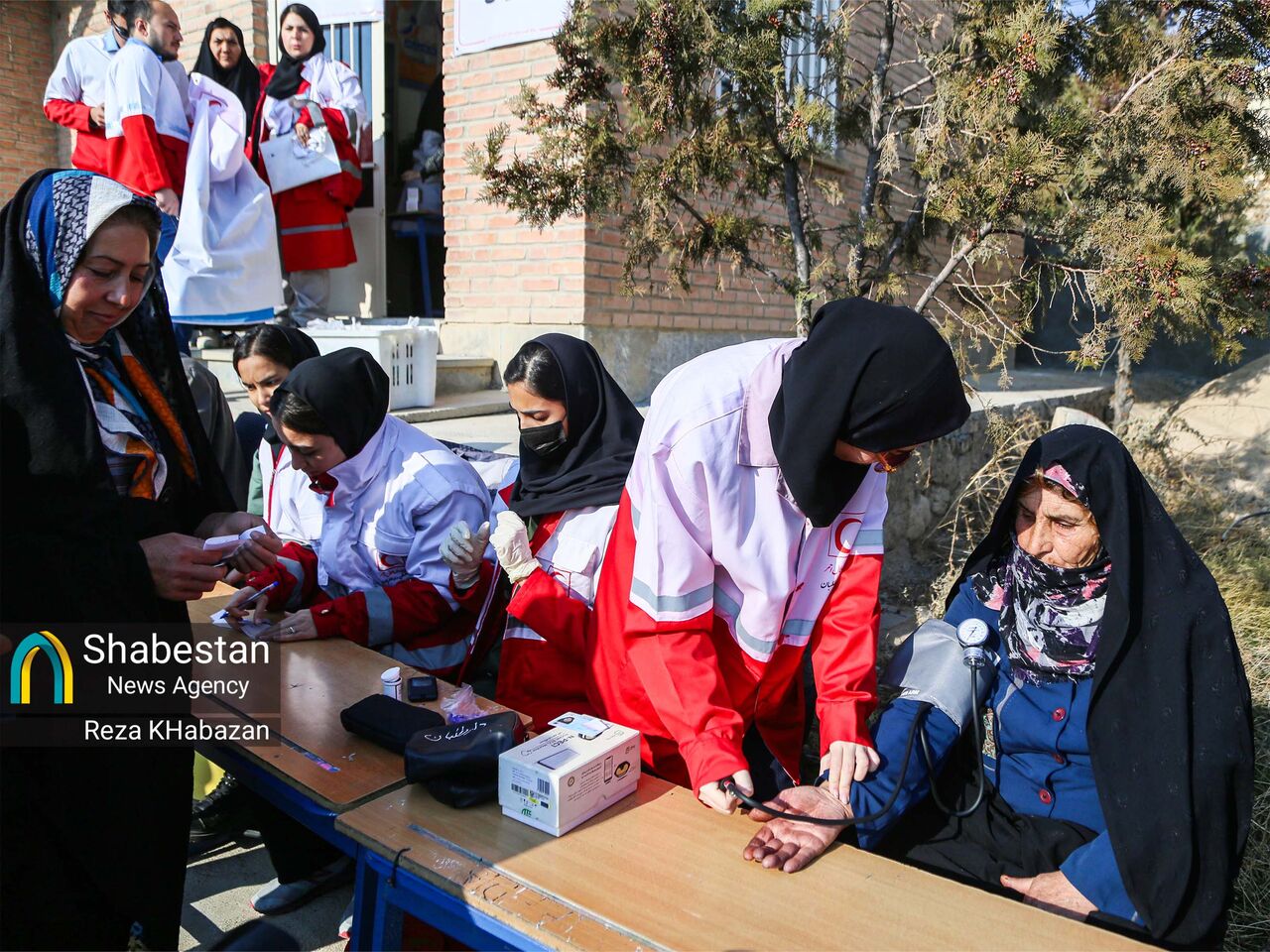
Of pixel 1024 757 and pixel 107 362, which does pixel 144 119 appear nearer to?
pixel 107 362

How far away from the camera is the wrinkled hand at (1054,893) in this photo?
1735mm

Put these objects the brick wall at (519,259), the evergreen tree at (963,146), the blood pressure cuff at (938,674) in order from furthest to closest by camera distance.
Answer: the brick wall at (519,259), the evergreen tree at (963,146), the blood pressure cuff at (938,674)

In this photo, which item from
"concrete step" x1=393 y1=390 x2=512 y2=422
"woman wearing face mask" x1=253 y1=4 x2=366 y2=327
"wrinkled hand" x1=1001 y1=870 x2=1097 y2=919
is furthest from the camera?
"woman wearing face mask" x1=253 y1=4 x2=366 y2=327

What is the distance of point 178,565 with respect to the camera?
162 centimetres

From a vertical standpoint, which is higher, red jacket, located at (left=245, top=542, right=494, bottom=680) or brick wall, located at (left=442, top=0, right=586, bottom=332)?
brick wall, located at (left=442, top=0, right=586, bottom=332)

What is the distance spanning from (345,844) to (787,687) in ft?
3.08

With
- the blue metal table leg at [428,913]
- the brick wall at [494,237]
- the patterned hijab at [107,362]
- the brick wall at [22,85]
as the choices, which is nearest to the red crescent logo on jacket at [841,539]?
the blue metal table leg at [428,913]

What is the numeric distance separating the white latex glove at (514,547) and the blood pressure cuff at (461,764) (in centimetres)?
77

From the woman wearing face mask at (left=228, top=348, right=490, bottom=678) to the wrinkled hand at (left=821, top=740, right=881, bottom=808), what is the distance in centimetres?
117

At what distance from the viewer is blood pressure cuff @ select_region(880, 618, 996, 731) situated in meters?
2.01

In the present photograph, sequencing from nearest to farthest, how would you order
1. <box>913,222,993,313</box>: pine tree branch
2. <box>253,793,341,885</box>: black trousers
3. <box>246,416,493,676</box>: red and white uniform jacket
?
<box>253,793,341,885</box>: black trousers < <box>246,416,493,676</box>: red and white uniform jacket < <box>913,222,993,313</box>: pine tree branch

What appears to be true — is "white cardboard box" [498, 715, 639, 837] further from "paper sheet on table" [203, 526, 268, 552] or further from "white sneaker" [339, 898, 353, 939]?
"white sneaker" [339, 898, 353, 939]

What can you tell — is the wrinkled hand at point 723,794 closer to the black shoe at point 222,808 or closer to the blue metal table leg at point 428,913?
the blue metal table leg at point 428,913

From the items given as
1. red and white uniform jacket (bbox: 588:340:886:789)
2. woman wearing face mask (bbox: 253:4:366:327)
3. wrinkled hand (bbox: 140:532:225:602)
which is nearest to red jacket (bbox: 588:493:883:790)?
red and white uniform jacket (bbox: 588:340:886:789)
